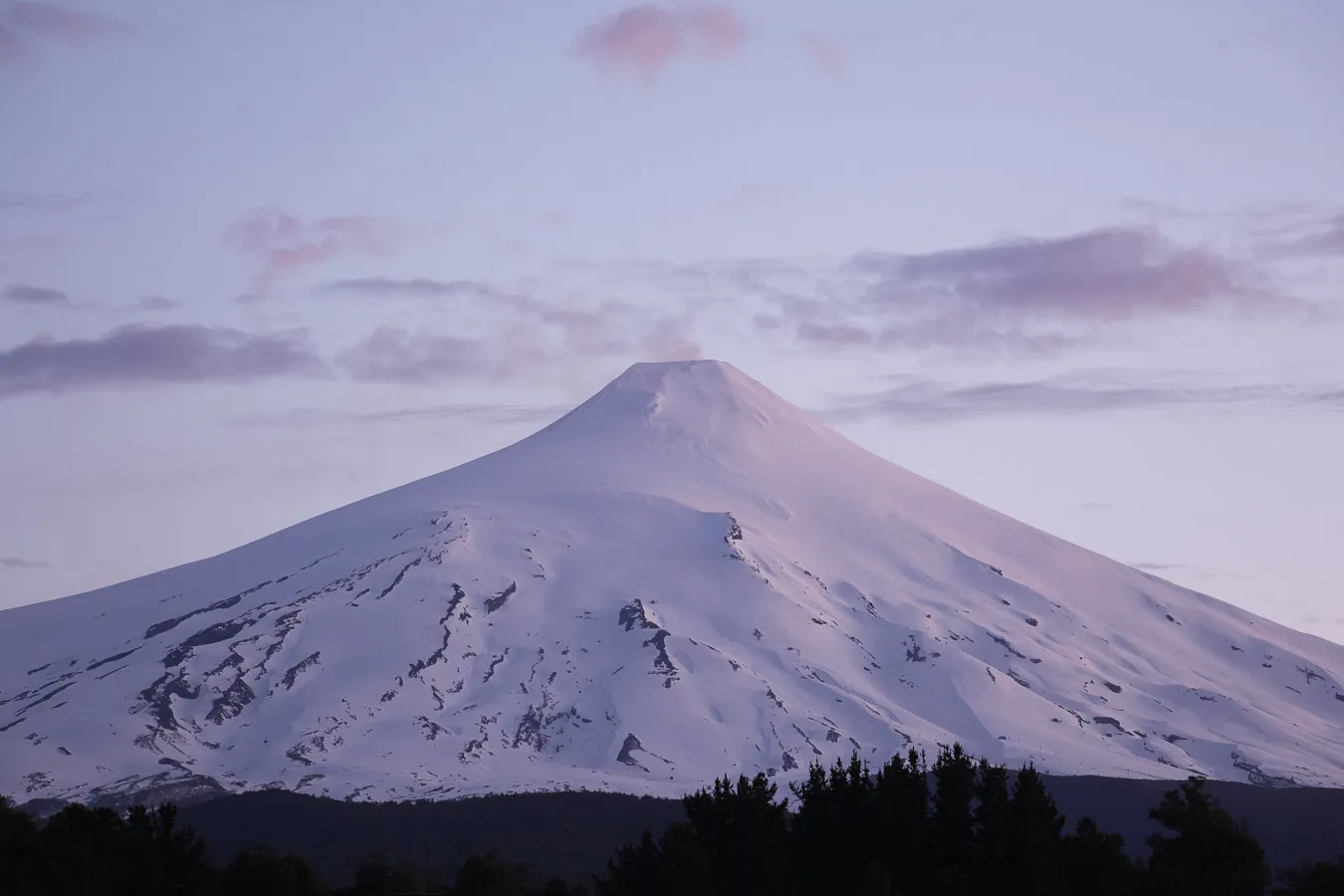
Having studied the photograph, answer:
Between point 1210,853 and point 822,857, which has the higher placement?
point 822,857

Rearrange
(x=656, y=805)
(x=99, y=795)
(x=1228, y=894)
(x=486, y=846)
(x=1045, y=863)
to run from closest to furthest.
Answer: (x=1045, y=863)
(x=1228, y=894)
(x=486, y=846)
(x=656, y=805)
(x=99, y=795)

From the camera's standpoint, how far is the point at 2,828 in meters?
75.9

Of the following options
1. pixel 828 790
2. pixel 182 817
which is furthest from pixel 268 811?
pixel 828 790

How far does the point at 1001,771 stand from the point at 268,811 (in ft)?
387

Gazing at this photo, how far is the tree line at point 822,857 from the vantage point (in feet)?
237

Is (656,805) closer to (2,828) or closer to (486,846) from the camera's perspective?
(486,846)

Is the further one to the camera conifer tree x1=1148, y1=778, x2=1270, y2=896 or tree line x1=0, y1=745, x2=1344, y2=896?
conifer tree x1=1148, y1=778, x2=1270, y2=896

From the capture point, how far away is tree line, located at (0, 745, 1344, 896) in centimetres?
7219

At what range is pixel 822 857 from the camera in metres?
78.8

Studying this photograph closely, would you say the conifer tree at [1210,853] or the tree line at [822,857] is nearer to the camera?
the tree line at [822,857]

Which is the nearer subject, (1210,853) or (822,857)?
(822,857)

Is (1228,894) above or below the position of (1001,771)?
below

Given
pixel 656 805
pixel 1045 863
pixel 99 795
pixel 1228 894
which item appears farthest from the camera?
pixel 99 795

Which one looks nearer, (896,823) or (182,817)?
(896,823)
